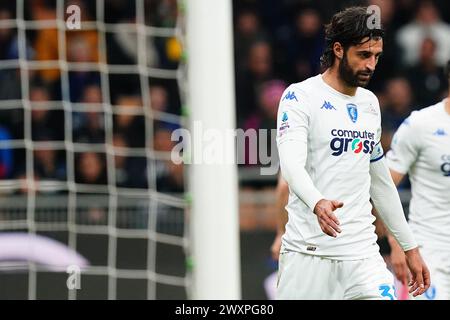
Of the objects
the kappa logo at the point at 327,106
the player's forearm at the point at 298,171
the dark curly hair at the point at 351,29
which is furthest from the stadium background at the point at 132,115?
the player's forearm at the point at 298,171

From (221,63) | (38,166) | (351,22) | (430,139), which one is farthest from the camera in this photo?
(38,166)

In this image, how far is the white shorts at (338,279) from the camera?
4664mm

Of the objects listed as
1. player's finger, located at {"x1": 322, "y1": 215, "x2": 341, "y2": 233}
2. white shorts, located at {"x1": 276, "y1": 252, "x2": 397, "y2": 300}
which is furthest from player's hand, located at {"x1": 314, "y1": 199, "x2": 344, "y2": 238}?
white shorts, located at {"x1": 276, "y1": 252, "x2": 397, "y2": 300}

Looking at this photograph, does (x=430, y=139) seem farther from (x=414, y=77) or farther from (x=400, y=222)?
(x=414, y=77)

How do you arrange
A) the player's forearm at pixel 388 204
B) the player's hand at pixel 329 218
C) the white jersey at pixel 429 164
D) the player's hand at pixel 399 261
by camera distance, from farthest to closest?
the white jersey at pixel 429 164 → the player's hand at pixel 399 261 → the player's forearm at pixel 388 204 → the player's hand at pixel 329 218

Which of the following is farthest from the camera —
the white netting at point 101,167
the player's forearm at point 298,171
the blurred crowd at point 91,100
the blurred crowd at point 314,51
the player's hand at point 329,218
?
the blurred crowd at point 314,51

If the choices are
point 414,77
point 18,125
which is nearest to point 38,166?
point 18,125

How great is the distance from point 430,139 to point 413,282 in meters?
1.14

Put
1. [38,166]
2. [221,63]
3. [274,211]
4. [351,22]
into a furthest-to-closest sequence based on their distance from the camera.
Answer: [38,166]
[274,211]
[221,63]
[351,22]

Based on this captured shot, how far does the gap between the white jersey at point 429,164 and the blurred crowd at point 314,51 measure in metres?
3.61

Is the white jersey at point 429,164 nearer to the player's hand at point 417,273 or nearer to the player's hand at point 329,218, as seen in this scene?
the player's hand at point 417,273

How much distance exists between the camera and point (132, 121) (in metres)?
9.22

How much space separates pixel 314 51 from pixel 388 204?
5382 mm

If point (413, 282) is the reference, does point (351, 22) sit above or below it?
above
